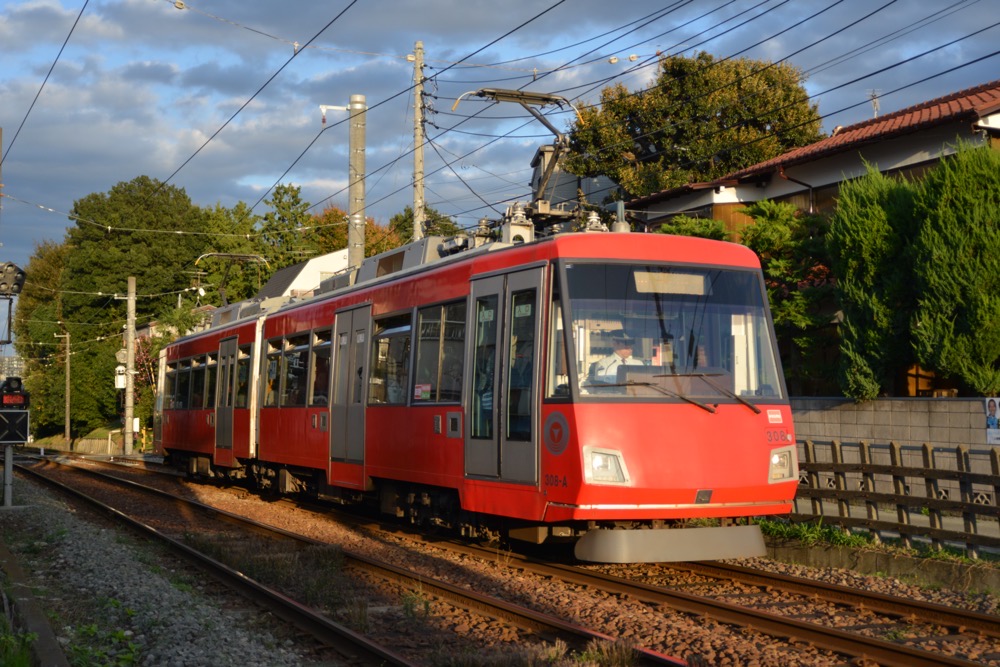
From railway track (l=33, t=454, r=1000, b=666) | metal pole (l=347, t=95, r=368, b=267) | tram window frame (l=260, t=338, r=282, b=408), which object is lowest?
railway track (l=33, t=454, r=1000, b=666)

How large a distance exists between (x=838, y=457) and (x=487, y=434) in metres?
4.22

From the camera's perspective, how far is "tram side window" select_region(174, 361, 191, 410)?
948 inches

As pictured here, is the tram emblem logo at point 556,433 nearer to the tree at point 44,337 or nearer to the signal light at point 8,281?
the signal light at point 8,281

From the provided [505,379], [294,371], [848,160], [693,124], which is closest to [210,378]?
[294,371]

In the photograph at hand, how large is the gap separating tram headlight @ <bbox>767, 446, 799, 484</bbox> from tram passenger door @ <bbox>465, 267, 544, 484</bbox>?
85.3 inches

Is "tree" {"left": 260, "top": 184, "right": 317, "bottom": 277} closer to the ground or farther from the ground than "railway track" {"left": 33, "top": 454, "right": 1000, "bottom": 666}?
farther from the ground

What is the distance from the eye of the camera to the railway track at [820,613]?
7.37 m

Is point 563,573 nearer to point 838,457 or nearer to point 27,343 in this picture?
point 838,457

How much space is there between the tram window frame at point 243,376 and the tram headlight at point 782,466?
1133cm

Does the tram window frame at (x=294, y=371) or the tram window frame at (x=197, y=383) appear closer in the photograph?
the tram window frame at (x=294, y=371)

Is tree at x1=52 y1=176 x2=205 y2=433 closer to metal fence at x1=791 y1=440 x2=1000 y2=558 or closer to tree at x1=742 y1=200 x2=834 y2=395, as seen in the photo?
tree at x1=742 y1=200 x2=834 y2=395

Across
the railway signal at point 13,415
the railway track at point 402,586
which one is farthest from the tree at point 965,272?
the railway signal at point 13,415

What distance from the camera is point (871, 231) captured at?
18297 millimetres

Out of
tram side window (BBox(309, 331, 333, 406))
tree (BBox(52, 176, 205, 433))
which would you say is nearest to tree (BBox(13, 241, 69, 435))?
tree (BBox(52, 176, 205, 433))
